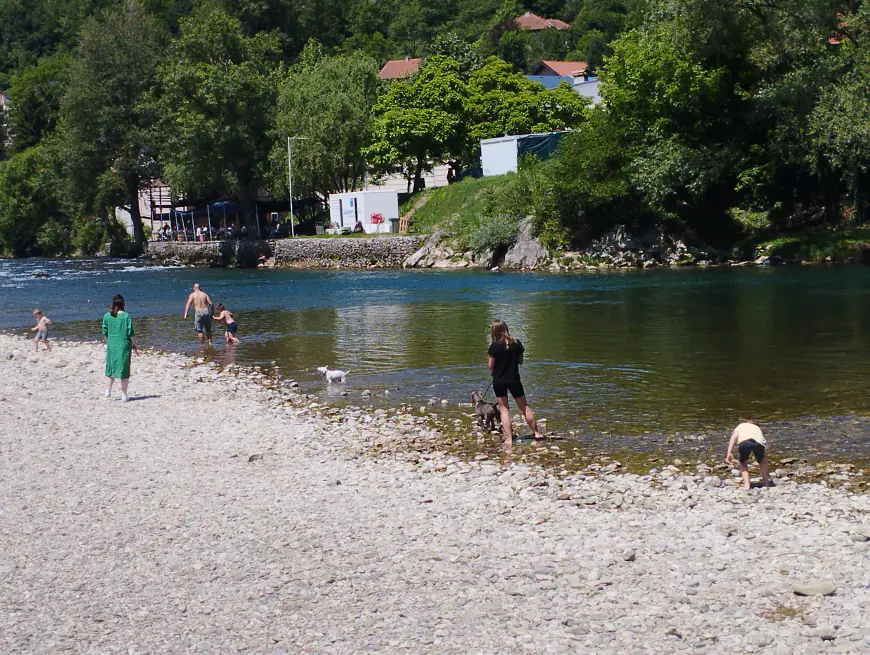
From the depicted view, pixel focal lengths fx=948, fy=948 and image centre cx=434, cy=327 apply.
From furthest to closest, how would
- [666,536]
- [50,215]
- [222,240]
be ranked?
[50,215], [222,240], [666,536]

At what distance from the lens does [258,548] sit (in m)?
10.0

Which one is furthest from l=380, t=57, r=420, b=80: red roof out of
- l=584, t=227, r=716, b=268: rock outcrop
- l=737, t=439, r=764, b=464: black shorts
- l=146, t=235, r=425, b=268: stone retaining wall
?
l=737, t=439, r=764, b=464: black shorts

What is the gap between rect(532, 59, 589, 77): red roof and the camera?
108 meters

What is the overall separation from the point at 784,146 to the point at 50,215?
3074 inches

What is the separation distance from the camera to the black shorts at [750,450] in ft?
37.5

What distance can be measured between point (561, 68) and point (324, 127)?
45.6m

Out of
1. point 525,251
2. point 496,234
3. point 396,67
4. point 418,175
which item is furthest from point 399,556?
point 396,67

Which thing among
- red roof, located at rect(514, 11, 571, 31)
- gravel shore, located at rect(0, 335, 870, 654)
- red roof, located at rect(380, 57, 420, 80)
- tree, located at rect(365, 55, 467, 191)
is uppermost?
red roof, located at rect(514, 11, 571, 31)

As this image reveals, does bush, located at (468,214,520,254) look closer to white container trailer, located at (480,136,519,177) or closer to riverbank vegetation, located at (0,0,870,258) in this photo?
riverbank vegetation, located at (0,0,870,258)

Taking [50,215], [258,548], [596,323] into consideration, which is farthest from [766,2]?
[50,215]

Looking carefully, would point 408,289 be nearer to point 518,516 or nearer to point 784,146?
point 784,146

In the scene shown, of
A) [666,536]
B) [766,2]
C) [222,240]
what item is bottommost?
[666,536]

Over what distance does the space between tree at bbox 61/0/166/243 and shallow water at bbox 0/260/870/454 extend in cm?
3291

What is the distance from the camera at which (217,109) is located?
7588 cm
